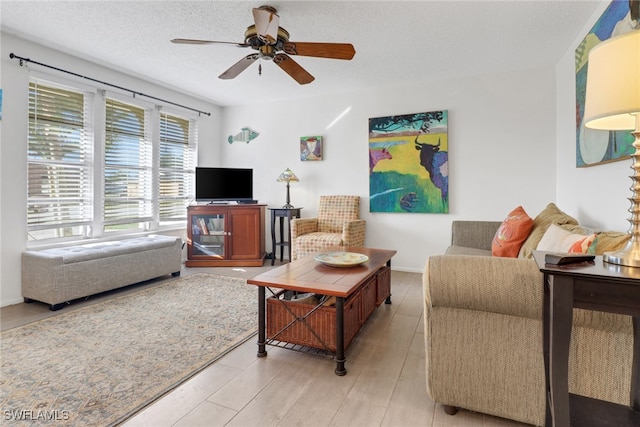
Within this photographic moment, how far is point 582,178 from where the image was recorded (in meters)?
2.64

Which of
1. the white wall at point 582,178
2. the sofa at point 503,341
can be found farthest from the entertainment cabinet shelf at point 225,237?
the white wall at point 582,178

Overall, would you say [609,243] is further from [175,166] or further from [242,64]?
[175,166]

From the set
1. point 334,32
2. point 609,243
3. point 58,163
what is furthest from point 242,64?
point 609,243

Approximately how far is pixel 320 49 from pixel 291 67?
358mm

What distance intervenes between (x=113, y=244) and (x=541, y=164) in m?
4.68

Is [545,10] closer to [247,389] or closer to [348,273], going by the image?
[348,273]

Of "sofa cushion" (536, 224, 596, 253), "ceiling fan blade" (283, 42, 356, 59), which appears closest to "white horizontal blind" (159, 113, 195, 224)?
"ceiling fan blade" (283, 42, 356, 59)

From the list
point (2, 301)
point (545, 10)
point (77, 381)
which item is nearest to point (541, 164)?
point (545, 10)

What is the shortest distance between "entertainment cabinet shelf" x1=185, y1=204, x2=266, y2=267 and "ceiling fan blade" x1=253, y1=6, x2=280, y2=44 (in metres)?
2.70

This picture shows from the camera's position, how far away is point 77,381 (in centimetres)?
170

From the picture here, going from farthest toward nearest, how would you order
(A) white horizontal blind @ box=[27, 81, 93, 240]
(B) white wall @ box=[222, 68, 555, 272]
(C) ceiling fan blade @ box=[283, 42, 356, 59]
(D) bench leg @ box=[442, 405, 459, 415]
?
(B) white wall @ box=[222, 68, 555, 272] < (A) white horizontal blind @ box=[27, 81, 93, 240] < (C) ceiling fan blade @ box=[283, 42, 356, 59] < (D) bench leg @ box=[442, 405, 459, 415]

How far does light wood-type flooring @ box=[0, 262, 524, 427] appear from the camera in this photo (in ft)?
4.63

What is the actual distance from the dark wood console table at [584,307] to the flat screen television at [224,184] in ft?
13.6

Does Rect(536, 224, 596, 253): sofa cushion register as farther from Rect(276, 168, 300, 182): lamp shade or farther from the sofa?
Rect(276, 168, 300, 182): lamp shade
